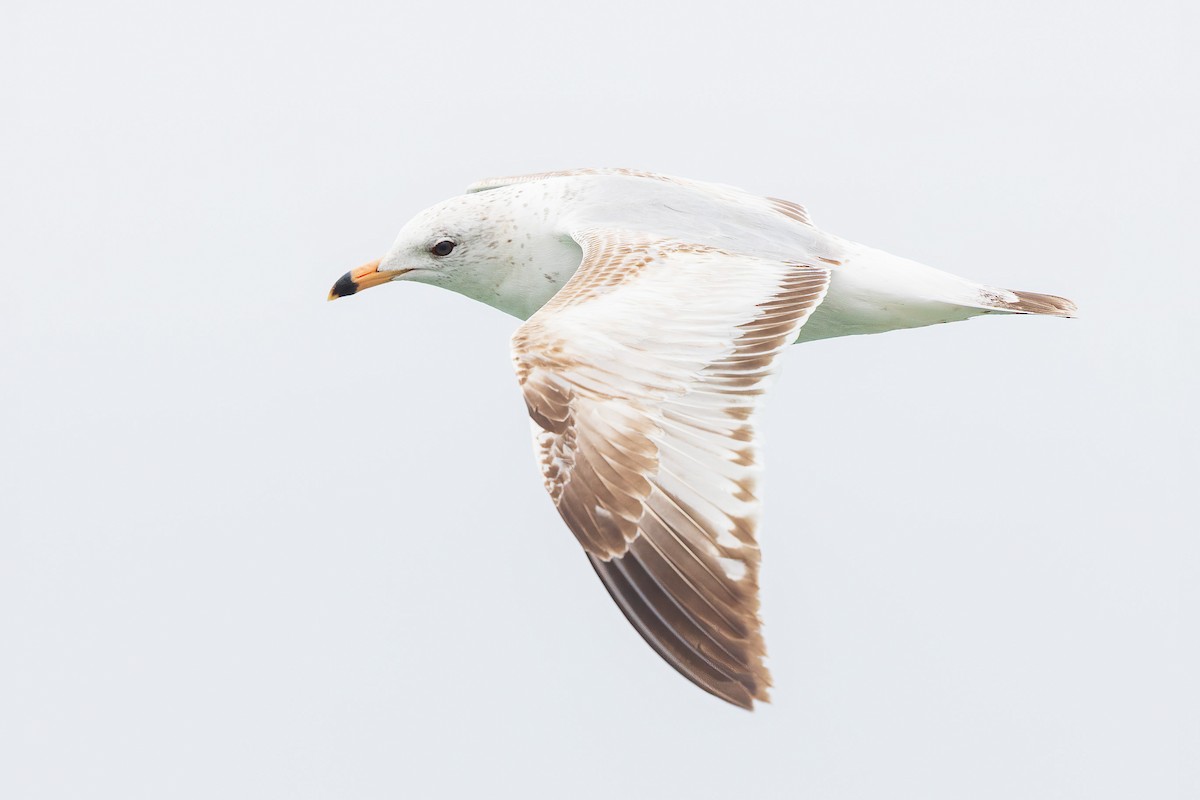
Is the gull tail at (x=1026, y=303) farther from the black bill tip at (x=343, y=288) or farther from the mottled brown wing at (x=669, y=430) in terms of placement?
the black bill tip at (x=343, y=288)

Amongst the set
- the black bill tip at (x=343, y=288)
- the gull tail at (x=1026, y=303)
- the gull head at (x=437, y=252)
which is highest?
the gull tail at (x=1026, y=303)

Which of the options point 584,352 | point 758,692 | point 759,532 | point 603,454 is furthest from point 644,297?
point 758,692

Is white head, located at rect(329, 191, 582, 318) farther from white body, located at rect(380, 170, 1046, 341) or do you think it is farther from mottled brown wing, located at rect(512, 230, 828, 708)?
mottled brown wing, located at rect(512, 230, 828, 708)

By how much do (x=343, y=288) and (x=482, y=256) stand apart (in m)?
0.86

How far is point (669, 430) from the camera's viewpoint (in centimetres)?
636

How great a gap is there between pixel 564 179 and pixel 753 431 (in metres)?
2.92

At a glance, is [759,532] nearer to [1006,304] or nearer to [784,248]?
[784,248]

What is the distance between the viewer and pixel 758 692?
5633 mm

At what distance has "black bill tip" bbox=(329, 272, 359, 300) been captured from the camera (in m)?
8.98

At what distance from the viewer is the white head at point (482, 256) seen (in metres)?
8.48

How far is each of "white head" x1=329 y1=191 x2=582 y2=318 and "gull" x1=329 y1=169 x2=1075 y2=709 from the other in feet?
0.03

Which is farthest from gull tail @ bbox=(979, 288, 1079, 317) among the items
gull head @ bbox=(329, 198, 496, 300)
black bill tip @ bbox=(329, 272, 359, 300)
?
black bill tip @ bbox=(329, 272, 359, 300)

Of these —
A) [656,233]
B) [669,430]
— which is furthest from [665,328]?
[656,233]

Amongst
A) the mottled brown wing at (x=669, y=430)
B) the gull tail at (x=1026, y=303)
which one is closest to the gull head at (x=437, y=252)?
the mottled brown wing at (x=669, y=430)
